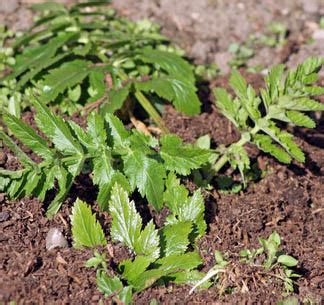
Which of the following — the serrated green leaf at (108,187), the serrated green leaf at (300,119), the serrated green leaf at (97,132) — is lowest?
the serrated green leaf at (300,119)

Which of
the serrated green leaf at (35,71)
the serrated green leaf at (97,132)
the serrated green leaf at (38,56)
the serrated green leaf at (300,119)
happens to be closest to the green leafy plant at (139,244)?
the serrated green leaf at (97,132)

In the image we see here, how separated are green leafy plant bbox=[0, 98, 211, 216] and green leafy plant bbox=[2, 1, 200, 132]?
1.57 feet

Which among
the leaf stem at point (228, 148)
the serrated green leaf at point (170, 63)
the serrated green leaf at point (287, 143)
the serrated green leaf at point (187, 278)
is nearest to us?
the serrated green leaf at point (187, 278)

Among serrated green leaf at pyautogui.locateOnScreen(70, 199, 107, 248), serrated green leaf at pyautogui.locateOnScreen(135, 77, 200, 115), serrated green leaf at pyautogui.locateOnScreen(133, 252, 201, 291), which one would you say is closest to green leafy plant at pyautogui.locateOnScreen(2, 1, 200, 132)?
serrated green leaf at pyautogui.locateOnScreen(135, 77, 200, 115)

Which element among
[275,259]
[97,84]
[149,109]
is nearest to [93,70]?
[97,84]

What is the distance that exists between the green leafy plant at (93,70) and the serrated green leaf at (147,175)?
561mm

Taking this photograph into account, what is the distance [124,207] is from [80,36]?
1.60 metres

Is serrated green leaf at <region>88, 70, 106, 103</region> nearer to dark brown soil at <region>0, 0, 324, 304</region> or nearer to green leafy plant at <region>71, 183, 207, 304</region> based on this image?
dark brown soil at <region>0, 0, 324, 304</region>

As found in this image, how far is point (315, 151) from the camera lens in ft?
13.1

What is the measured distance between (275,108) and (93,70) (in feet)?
3.83

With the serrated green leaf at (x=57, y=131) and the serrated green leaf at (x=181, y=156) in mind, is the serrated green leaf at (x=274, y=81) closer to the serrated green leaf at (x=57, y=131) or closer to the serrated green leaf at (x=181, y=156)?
the serrated green leaf at (x=181, y=156)

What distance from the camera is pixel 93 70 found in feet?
13.0

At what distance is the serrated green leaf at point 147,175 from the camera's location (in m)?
3.23

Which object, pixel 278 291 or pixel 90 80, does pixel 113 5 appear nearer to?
pixel 90 80
